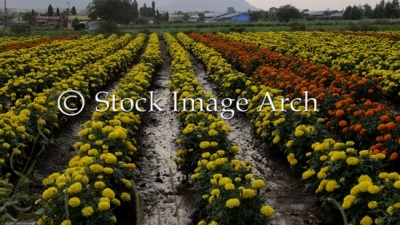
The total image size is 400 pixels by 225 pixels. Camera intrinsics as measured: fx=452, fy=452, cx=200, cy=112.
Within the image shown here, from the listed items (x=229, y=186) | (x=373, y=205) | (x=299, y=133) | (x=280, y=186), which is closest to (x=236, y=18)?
(x=280, y=186)

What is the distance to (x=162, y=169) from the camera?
728 centimetres

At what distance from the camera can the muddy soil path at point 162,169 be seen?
5691 millimetres

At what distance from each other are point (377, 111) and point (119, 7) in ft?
183

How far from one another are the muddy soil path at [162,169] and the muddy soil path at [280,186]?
1.14 metres

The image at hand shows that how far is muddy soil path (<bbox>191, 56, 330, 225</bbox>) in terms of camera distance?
5.49 metres

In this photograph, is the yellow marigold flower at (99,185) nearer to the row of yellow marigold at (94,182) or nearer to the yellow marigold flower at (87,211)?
the row of yellow marigold at (94,182)

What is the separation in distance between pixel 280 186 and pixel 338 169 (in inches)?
67.9

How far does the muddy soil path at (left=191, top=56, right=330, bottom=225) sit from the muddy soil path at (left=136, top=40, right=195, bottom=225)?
1.14 meters

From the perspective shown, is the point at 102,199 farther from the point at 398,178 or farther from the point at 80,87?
the point at 80,87

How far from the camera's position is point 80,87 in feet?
35.7

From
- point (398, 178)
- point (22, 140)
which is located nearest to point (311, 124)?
point (398, 178)

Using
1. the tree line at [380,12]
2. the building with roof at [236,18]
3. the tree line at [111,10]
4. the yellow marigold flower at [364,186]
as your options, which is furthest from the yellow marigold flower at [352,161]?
the building with roof at [236,18]

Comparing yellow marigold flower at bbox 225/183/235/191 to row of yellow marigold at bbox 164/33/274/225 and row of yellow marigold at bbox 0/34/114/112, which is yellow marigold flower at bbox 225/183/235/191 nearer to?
row of yellow marigold at bbox 164/33/274/225

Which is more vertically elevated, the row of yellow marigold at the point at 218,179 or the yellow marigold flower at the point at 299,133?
the yellow marigold flower at the point at 299,133
